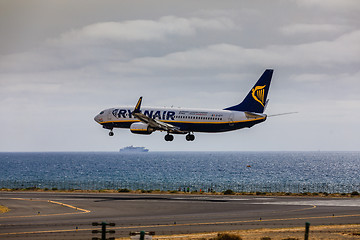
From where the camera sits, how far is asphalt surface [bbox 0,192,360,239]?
4812cm

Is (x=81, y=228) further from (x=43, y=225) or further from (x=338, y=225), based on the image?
(x=338, y=225)

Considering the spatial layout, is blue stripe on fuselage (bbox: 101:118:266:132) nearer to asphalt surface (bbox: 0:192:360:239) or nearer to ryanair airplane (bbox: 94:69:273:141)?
ryanair airplane (bbox: 94:69:273:141)

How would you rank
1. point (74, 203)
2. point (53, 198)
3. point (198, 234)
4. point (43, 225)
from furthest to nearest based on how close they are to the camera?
point (53, 198) < point (74, 203) < point (43, 225) < point (198, 234)

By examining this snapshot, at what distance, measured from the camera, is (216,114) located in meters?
83.0

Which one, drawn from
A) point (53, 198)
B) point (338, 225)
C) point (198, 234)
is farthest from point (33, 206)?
point (338, 225)

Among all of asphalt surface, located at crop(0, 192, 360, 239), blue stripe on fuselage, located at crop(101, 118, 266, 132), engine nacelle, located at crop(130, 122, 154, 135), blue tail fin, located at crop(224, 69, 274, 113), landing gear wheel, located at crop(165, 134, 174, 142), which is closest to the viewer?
asphalt surface, located at crop(0, 192, 360, 239)

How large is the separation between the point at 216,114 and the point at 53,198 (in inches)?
1107

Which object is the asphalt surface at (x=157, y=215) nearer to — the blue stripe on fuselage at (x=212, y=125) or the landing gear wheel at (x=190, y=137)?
the landing gear wheel at (x=190, y=137)

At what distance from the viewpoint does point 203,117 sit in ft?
274

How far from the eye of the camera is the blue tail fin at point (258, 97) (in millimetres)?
85062

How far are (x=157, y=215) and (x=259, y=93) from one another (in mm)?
34707

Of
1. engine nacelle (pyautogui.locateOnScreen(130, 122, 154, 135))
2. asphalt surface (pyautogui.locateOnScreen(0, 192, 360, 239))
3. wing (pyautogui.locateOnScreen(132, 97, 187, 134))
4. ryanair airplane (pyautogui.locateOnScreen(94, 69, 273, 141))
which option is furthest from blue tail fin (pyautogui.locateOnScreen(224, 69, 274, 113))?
asphalt surface (pyautogui.locateOnScreen(0, 192, 360, 239))

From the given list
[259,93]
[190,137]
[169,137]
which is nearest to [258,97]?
[259,93]

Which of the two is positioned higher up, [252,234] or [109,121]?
[109,121]
